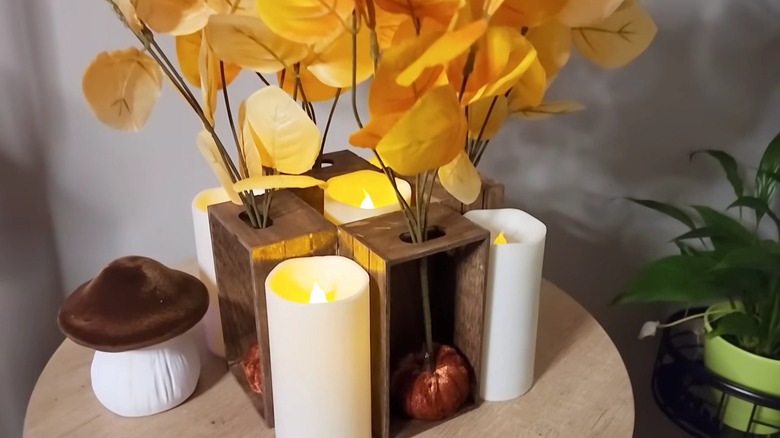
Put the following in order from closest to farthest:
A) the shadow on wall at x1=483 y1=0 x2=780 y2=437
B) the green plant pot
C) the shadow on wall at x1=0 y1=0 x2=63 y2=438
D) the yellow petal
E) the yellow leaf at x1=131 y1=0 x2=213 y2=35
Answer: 1. the yellow petal
2. the yellow leaf at x1=131 y1=0 x2=213 y2=35
3. the shadow on wall at x1=0 y1=0 x2=63 y2=438
4. the green plant pot
5. the shadow on wall at x1=483 y1=0 x2=780 y2=437

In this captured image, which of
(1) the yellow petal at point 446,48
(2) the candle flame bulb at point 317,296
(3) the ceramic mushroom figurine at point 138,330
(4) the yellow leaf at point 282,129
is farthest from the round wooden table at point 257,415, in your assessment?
(1) the yellow petal at point 446,48

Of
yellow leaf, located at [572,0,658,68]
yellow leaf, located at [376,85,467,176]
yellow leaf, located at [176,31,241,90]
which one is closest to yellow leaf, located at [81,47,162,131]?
yellow leaf, located at [176,31,241,90]

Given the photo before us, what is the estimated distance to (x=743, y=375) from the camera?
0.96 metres

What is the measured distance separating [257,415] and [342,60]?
13.3 inches

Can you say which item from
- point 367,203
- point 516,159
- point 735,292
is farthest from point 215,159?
point 735,292

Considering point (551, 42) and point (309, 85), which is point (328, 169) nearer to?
point (309, 85)

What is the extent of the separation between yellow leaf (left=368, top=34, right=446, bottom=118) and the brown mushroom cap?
0.28m

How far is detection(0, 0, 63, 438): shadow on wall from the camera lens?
0.84 meters

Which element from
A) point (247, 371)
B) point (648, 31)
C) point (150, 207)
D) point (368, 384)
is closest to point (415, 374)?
point (368, 384)

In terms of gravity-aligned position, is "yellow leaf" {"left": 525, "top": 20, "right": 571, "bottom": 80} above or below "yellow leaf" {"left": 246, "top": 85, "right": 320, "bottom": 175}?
above

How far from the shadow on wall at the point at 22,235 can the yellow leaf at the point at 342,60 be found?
0.44 m

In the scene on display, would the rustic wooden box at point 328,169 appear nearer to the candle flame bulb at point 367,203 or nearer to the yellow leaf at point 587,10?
the candle flame bulb at point 367,203

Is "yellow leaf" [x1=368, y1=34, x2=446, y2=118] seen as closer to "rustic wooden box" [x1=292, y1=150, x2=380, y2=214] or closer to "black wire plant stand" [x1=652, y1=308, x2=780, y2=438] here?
"rustic wooden box" [x1=292, y1=150, x2=380, y2=214]

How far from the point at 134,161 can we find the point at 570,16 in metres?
0.59
